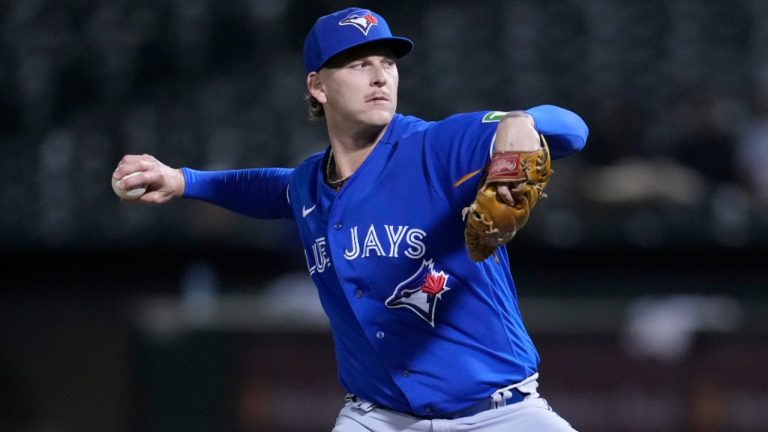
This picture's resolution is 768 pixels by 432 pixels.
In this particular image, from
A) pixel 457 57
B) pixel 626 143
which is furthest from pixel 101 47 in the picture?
pixel 626 143

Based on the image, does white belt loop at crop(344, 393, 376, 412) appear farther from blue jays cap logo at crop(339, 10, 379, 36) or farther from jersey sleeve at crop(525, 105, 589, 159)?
blue jays cap logo at crop(339, 10, 379, 36)

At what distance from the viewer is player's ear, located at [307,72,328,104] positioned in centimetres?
344

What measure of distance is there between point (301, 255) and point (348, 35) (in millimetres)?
3282

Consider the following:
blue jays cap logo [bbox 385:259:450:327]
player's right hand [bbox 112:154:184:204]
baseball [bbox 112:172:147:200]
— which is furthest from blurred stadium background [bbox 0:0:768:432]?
blue jays cap logo [bbox 385:259:450:327]

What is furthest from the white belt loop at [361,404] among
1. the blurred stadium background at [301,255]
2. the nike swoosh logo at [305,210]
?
the blurred stadium background at [301,255]

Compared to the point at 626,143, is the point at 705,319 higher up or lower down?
lower down

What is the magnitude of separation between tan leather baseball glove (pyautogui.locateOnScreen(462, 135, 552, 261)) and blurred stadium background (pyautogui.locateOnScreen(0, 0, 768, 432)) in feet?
12.0

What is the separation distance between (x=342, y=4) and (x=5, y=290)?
2.99 m

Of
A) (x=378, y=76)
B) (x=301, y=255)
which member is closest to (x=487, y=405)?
(x=378, y=76)

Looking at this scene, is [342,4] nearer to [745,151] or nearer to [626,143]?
[626,143]

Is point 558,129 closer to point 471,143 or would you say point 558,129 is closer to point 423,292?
point 471,143

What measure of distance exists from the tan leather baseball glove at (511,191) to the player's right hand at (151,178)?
1215mm

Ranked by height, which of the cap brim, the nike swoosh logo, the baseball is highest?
the cap brim

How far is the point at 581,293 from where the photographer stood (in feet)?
20.6
